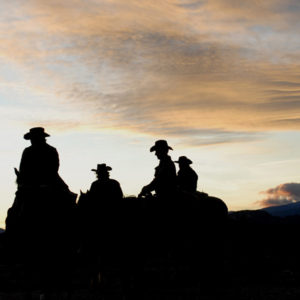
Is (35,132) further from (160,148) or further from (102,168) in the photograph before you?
(102,168)

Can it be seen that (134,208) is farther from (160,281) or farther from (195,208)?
(160,281)

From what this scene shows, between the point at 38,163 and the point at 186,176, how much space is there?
7.40m

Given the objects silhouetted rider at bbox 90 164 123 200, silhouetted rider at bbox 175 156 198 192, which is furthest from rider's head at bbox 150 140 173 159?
silhouetted rider at bbox 175 156 198 192

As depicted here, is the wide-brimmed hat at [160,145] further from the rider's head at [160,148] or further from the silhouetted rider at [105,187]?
the silhouetted rider at [105,187]

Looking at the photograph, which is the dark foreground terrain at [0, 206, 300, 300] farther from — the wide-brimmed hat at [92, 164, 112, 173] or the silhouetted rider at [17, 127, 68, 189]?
the wide-brimmed hat at [92, 164, 112, 173]

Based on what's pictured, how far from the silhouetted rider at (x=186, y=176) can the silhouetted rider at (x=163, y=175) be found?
452cm

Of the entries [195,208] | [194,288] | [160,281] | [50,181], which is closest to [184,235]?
[195,208]

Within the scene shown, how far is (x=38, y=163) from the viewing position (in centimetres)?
1199

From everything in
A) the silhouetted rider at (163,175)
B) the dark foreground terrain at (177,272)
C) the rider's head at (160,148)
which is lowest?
the dark foreground terrain at (177,272)

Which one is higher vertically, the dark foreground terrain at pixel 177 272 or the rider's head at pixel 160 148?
the rider's head at pixel 160 148

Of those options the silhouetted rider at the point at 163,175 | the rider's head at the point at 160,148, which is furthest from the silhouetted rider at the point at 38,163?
the rider's head at the point at 160,148

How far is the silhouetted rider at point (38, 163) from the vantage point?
473 inches

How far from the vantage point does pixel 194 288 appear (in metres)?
16.1

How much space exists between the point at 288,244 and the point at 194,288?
82.0 feet
